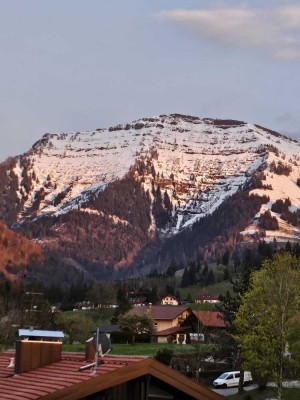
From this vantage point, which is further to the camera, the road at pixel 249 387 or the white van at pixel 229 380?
the white van at pixel 229 380

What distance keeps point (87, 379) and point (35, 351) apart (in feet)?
8.56

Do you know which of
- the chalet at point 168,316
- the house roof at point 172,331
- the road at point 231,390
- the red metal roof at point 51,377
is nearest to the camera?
the red metal roof at point 51,377

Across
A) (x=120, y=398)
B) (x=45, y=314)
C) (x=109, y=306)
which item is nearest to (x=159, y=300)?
(x=109, y=306)

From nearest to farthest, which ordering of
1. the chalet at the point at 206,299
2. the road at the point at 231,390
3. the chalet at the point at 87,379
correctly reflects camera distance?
the chalet at the point at 87,379
the road at the point at 231,390
the chalet at the point at 206,299

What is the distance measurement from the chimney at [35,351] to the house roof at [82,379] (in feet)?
0.51

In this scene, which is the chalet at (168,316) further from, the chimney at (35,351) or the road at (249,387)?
the chimney at (35,351)

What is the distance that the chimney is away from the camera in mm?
17297

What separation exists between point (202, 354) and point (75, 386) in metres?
53.1

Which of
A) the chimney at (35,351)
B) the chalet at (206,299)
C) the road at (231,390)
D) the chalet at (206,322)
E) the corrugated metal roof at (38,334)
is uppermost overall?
the chalet at (206,299)

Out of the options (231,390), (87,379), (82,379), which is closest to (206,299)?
(231,390)

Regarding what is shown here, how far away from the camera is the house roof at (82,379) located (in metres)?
14.9

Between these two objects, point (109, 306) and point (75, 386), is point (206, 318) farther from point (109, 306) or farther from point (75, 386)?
point (75, 386)

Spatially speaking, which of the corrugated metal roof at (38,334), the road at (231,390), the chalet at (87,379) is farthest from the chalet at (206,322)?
the chalet at (87,379)

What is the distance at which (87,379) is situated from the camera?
15.1m
